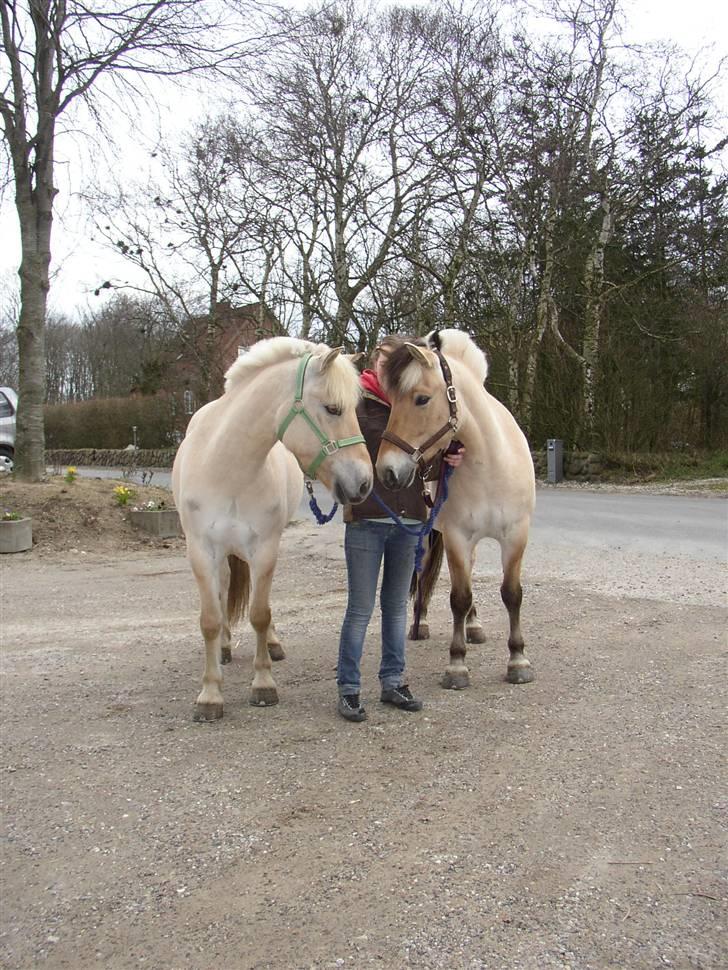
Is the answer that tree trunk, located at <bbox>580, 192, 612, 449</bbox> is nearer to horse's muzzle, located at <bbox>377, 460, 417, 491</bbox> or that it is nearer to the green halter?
horse's muzzle, located at <bbox>377, 460, 417, 491</bbox>

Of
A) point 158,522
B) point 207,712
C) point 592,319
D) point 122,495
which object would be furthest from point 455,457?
point 592,319

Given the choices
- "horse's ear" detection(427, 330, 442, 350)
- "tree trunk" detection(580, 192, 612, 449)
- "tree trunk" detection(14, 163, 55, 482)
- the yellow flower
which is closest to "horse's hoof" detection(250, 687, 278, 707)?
"horse's ear" detection(427, 330, 442, 350)

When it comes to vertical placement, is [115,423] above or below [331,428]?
above

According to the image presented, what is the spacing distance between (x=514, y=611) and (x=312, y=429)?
5.81 ft

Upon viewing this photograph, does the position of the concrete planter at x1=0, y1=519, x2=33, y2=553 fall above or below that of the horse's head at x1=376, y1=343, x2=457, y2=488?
below

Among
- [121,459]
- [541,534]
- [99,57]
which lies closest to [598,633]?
[541,534]

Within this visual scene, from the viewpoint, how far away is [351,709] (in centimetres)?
398

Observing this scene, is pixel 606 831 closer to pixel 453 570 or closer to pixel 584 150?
pixel 453 570

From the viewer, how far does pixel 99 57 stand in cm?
1139

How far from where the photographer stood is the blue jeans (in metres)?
3.99

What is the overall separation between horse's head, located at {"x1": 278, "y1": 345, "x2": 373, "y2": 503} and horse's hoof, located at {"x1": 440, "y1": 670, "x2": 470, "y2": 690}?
4.85 feet

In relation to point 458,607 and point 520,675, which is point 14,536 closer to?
point 458,607

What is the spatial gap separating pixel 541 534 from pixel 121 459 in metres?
24.6

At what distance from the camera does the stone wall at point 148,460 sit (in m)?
18.8
